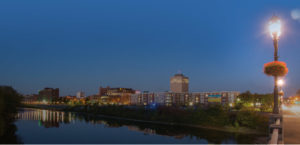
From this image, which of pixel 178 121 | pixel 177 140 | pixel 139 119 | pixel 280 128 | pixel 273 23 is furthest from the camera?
pixel 139 119

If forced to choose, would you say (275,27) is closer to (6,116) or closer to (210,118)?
(210,118)

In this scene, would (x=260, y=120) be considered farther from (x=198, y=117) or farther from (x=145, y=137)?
(x=145, y=137)

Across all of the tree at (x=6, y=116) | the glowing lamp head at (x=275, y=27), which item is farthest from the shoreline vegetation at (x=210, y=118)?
the glowing lamp head at (x=275, y=27)

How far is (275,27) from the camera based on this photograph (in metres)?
10.7

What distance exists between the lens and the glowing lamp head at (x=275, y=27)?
1070 cm

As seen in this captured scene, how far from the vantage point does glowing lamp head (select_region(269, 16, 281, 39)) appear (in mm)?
10703

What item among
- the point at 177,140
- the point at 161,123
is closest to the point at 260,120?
the point at 177,140

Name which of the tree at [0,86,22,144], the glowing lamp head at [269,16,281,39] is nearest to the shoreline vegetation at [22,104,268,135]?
the tree at [0,86,22,144]

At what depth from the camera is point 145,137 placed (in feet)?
151

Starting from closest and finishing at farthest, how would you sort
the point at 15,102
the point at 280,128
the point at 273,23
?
the point at 280,128, the point at 273,23, the point at 15,102

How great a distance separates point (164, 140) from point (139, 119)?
30.8 m

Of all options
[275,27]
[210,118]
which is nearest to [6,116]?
[210,118]

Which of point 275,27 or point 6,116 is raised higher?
point 275,27

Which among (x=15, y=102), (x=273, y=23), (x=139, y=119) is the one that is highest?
(x=273, y=23)
